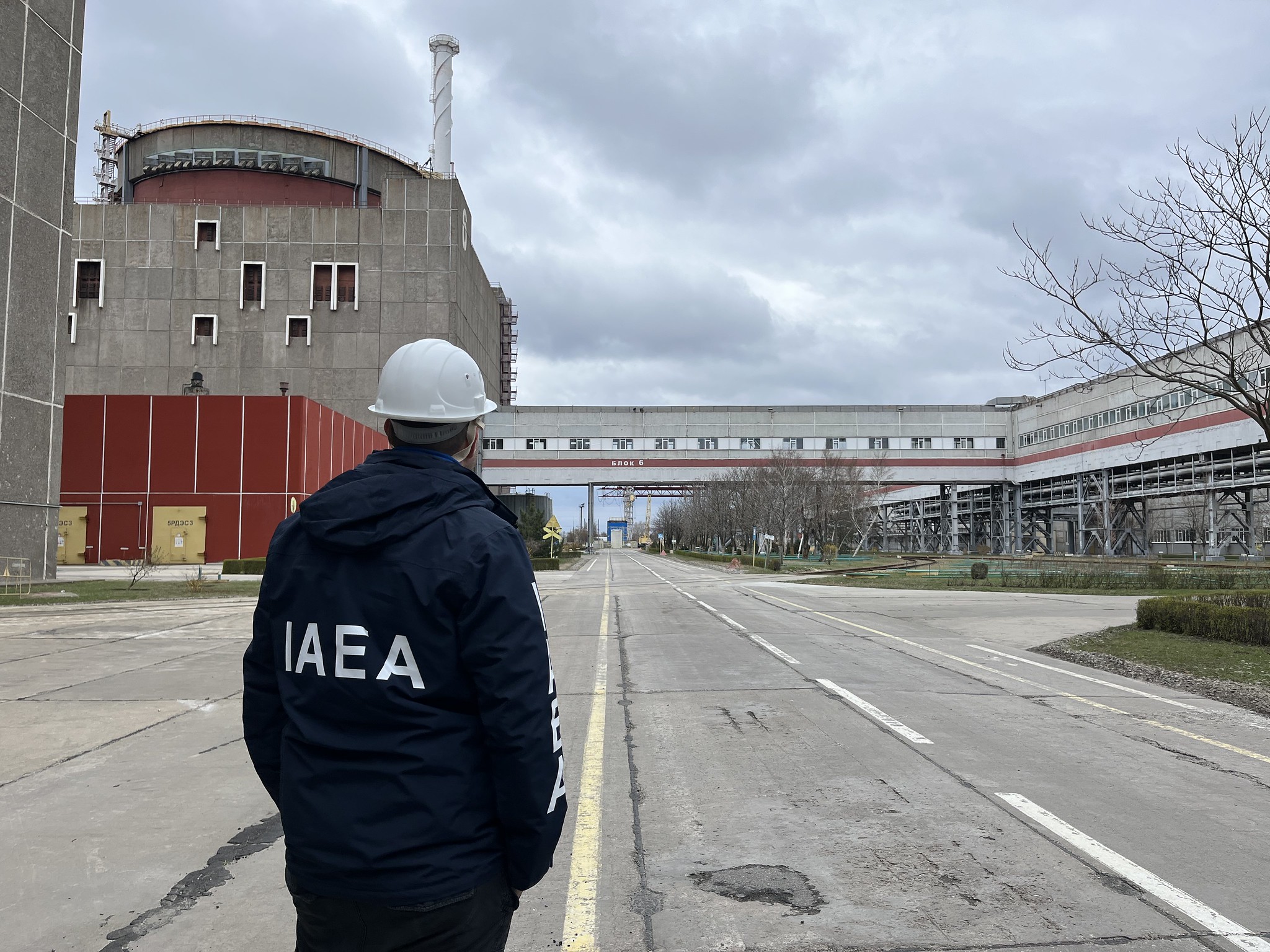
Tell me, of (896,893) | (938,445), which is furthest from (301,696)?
(938,445)

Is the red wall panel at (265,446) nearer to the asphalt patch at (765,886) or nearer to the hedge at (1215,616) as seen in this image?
the hedge at (1215,616)

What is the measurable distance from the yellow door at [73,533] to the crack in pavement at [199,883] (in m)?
44.3

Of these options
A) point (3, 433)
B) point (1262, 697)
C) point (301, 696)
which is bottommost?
point (1262, 697)

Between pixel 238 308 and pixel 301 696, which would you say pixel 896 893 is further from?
pixel 238 308

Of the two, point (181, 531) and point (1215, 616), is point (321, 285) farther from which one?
point (1215, 616)

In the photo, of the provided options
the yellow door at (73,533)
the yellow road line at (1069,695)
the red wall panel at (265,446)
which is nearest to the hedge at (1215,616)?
the yellow road line at (1069,695)

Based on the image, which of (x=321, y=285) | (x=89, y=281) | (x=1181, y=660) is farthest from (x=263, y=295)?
(x=1181, y=660)

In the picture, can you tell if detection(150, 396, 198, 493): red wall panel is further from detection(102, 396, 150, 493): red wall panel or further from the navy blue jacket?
the navy blue jacket

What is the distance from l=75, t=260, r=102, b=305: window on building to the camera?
6272 centimetres

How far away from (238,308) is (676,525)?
80.1m

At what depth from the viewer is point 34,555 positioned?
27859mm

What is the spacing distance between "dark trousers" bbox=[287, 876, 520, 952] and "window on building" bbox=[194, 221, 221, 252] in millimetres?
68619

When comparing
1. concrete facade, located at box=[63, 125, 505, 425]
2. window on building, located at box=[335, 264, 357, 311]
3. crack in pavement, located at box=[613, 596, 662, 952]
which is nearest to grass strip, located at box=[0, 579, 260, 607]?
crack in pavement, located at box=[613, 596, 662, 952]

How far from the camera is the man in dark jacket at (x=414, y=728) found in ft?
6.57
